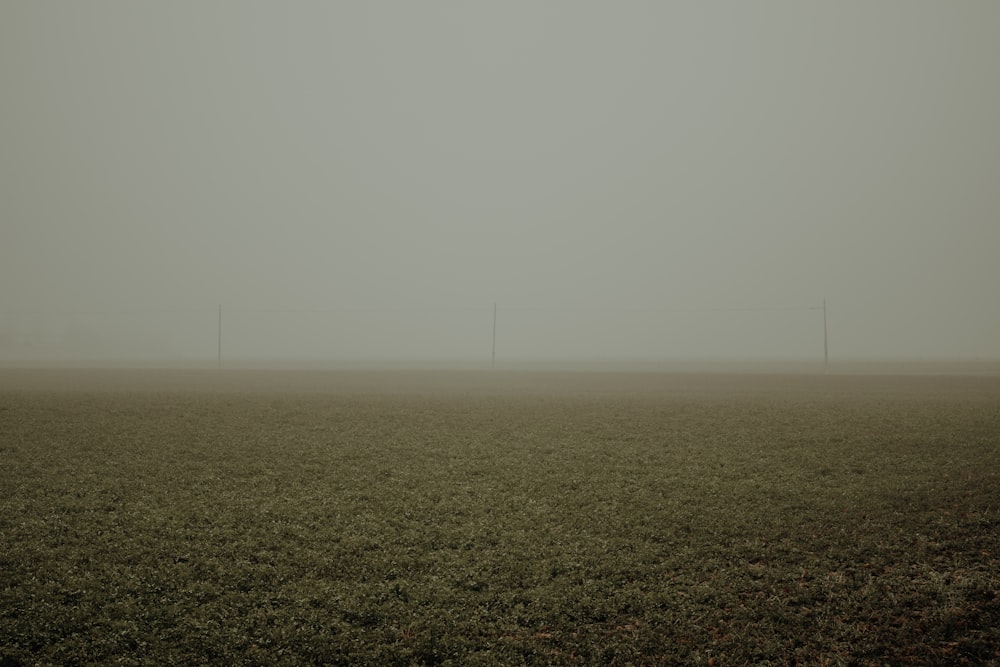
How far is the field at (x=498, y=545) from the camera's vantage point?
34.1 ft

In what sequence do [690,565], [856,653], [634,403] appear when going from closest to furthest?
[856,653] < [690,565] < [634,403]

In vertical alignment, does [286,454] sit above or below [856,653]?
above

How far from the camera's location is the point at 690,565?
1298cm

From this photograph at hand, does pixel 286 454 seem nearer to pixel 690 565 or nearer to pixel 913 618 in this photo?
pixel 690 565

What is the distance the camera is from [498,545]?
45.8 feet

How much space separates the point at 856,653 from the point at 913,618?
186 centimetres

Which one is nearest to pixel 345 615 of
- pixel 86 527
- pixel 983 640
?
pixel 86 527

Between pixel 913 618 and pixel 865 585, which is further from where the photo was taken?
pixel 865 585

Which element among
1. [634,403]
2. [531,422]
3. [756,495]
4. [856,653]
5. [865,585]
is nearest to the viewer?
[856,653]

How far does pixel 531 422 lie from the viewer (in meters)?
27.5

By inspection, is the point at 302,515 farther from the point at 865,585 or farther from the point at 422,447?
the point at 865,585

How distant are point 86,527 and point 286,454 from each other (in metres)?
7.27

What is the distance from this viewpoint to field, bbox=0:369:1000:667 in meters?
10.4

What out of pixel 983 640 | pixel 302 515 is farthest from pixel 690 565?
pixel 302 515
